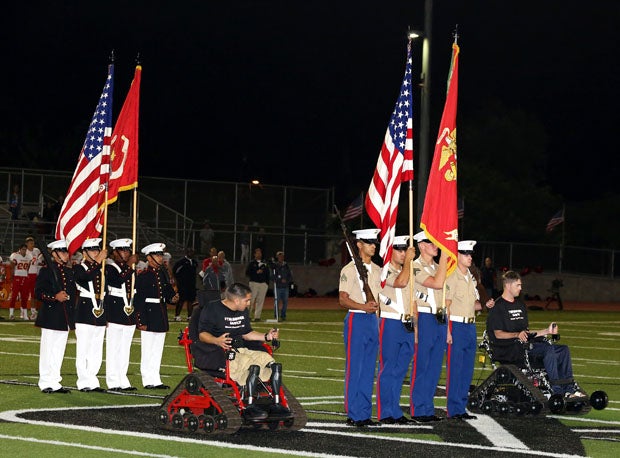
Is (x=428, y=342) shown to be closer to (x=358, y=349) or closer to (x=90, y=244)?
(x=358, y=349)

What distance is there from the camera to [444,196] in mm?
15078

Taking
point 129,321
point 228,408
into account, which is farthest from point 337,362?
point 228,408

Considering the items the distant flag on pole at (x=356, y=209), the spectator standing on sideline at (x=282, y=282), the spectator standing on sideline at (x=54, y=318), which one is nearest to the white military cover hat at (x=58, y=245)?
the spectator standing on sideline at (x=54, y=318)

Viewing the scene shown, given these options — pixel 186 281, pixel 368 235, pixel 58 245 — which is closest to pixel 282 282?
pixel 186 281

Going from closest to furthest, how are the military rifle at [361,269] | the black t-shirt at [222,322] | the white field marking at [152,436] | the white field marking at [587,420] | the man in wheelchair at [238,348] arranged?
the white field marking at [152,436]
the man in wheelchair at [238,348]
the black t-shirt at [222,322]
the military rifle at [361,269]
the white field marking at [587,420]

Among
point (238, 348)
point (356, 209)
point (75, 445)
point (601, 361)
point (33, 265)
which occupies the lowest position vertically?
point (75, 445)


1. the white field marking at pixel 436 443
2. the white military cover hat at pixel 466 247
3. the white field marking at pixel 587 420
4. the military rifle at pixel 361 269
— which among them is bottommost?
the white field marking at pixel 436 443

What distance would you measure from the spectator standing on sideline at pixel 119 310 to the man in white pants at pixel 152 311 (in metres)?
0.15

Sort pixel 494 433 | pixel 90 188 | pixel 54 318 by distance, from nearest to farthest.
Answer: pixel 494 433, pixel 54 318, pixel 90 188

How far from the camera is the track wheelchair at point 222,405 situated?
→ 12.6 m

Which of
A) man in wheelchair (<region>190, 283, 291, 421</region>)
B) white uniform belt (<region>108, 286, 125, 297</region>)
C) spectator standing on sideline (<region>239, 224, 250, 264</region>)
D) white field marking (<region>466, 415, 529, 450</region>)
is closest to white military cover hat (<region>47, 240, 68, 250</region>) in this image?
white uniform belt (<region>108, 286, 125, 297</region>)

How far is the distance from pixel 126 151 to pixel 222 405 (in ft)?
23.6

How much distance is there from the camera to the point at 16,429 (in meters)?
12.8

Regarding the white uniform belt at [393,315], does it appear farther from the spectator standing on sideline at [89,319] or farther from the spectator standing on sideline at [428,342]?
the spectator standing on sideline at [89,319]
